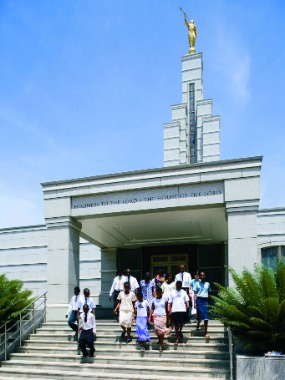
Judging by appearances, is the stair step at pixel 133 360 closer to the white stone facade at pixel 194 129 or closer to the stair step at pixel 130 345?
the stair step at pixel 130 345

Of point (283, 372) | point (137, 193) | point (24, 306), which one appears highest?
point (137, 193)

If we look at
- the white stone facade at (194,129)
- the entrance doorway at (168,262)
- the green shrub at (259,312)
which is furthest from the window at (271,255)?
the white stone facade at (194,129)

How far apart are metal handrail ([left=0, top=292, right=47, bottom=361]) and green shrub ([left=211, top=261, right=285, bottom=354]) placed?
6.12 metres

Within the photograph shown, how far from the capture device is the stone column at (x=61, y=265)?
16.0 m

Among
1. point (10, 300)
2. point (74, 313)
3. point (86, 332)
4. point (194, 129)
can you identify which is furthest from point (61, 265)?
point (194, 129)

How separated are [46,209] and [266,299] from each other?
8.88 m

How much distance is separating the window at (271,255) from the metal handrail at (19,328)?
1060cm

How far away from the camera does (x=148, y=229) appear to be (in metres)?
19.8

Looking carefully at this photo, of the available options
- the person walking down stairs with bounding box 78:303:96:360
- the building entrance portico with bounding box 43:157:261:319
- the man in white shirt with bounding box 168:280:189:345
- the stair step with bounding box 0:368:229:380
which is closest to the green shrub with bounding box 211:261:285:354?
the stair step with bounding box 0:368:229:380

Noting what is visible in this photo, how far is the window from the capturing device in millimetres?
21578

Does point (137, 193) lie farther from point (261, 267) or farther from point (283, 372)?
point (283, 372)

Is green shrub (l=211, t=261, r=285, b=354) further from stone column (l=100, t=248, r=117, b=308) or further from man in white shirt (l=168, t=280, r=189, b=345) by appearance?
stone column (l=100, t=248, r=117, b=308)

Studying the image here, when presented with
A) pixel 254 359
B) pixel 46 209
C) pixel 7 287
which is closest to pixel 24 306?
pixel 7 287

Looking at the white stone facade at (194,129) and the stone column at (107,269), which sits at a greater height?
the white stone facade at (194,129)
